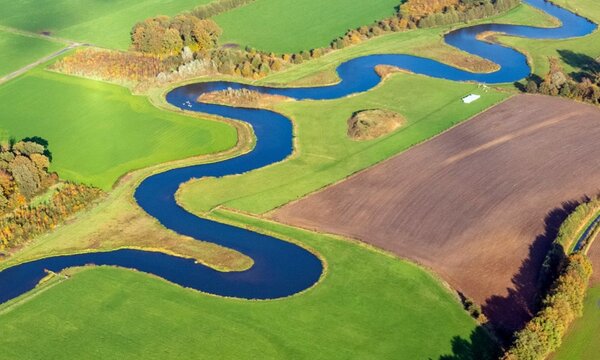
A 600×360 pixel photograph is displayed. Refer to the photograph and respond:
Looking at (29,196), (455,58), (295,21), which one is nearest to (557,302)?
(29,196)

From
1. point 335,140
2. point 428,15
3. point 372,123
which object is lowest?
point 335,140

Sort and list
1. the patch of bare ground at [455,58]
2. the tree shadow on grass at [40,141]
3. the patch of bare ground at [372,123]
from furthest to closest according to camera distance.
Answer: the patch of bare ground at [455,58] → the tree shadow on grass at [40,141] → the patch of bare ground at [372,123]

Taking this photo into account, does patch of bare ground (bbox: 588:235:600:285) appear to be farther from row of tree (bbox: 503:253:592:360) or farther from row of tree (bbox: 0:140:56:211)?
row of tree (bbox: 0:140:56:211)

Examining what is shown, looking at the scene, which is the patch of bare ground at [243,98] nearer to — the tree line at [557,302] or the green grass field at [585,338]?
the tree line at [557,302]

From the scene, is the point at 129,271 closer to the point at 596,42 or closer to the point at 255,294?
the point at 255,294

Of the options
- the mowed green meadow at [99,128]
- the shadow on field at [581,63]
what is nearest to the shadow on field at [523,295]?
the mowed green meadow at [99,128]

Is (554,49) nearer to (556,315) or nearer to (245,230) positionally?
(245,230)
